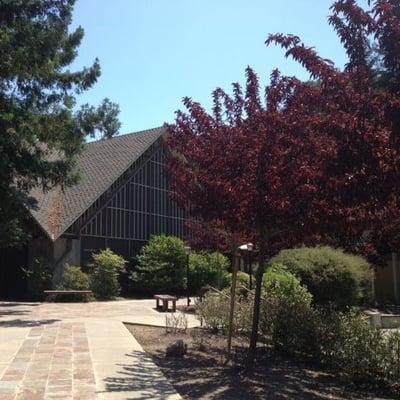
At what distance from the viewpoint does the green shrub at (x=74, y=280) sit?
24438 millimetres

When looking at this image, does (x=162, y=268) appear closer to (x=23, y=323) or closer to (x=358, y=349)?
(x=23, y=323)

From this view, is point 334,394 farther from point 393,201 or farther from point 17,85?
point 17,85

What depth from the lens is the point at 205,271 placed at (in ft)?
93.6

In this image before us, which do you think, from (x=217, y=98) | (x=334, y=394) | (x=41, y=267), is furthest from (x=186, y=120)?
(x=41, y=267)

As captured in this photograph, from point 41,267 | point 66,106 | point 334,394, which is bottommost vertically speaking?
point 334,394

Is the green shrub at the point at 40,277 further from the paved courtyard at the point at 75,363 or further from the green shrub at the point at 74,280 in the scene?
the paved courtyard at the point at 75,363

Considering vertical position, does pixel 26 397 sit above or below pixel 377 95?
below

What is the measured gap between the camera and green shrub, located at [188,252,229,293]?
28.3 metres

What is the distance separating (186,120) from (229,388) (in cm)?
442

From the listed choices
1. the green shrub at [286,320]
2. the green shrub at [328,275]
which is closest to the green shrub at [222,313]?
the green shrub at [286,320]

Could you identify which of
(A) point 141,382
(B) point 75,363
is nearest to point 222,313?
(B) point 75,363

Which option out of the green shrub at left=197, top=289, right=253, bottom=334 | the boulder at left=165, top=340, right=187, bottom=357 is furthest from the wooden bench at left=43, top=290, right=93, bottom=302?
the boulder at left=165, top=340, right=187, bottom=357

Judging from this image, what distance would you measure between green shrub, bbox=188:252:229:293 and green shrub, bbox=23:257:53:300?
6.81 m

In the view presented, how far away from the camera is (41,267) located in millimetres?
25031
